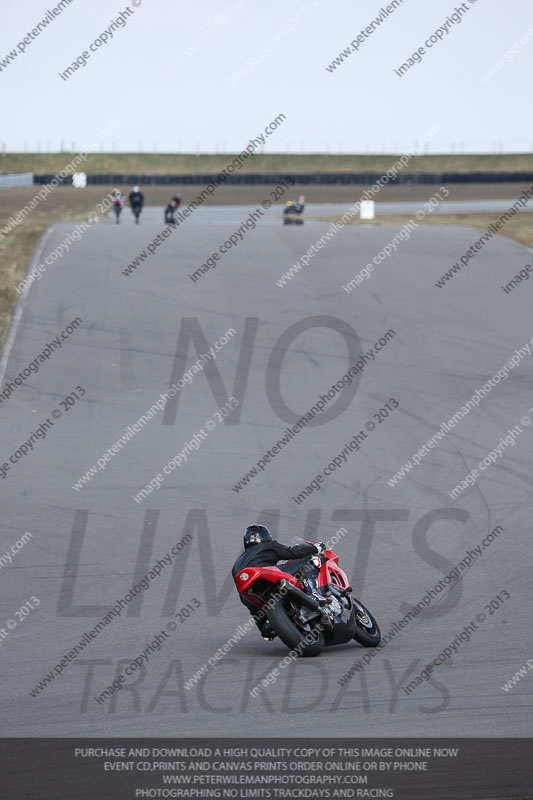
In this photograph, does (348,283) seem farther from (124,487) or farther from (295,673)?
(295,673)

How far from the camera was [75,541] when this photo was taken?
12.0 meters

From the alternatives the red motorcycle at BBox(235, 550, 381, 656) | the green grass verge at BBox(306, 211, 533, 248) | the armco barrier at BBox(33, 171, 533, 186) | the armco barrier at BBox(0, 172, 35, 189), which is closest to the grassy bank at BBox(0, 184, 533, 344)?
the green grass verge at BBox(306, 211, 533, 248)

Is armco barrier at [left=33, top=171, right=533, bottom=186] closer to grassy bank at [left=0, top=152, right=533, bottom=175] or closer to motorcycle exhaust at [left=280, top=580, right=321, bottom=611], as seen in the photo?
grassy bank at [left=0, top=152, right=533, bottom=175]

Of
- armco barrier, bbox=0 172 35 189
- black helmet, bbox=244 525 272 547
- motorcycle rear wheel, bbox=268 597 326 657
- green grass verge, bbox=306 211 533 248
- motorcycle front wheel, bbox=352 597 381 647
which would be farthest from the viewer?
armco barrier, bbox=0 172 35 189

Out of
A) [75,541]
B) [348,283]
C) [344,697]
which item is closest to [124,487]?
[75,541]

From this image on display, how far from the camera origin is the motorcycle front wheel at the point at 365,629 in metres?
8.42

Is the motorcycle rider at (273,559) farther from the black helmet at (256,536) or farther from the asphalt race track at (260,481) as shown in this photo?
the asphalt race track at (260,481)

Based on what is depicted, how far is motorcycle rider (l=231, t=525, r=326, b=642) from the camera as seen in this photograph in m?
8.17

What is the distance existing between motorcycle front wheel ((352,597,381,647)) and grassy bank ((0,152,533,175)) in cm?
6742

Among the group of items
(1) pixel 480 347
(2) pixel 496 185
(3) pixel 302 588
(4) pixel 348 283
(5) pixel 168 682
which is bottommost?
(5) pixel 168 682

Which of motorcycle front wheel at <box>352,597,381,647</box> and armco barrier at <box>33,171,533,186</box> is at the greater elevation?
armco barrier at <box>33,171,533,186</box>

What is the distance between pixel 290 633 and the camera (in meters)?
7.94
